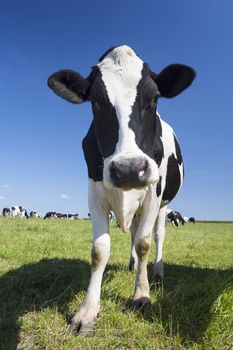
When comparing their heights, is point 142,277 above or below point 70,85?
below

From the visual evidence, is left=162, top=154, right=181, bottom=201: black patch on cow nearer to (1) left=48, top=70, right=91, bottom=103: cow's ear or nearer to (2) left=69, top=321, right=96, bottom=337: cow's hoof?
(1) left=48, top=70, right=91, bottom=103: cow's ear

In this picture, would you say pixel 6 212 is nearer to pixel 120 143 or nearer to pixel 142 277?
pixel 142 277

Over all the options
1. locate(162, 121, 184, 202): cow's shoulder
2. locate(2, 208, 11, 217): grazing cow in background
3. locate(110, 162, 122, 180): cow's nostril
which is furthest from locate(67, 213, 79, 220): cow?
locate(110, 162, 122, 180): cow's nostril

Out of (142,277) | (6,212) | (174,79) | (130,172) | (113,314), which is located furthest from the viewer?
(6,212)

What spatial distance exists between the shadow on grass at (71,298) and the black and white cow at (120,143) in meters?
0.38

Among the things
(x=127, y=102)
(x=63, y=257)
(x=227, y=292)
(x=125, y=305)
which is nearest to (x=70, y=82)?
(x=127, y=102)

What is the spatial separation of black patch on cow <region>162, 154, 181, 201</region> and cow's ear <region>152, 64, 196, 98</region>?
202 centimetres

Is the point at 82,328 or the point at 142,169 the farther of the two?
the point at 82,328

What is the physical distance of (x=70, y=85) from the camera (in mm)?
5172

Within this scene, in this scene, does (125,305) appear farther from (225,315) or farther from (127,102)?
(127,102)

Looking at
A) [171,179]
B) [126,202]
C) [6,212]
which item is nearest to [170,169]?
[171,179]

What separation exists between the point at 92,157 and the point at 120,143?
1114mm

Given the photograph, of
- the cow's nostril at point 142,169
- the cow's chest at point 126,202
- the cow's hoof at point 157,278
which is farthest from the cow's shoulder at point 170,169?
the cow's nostril at point 142,169

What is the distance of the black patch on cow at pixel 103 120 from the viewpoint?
4.51 m
